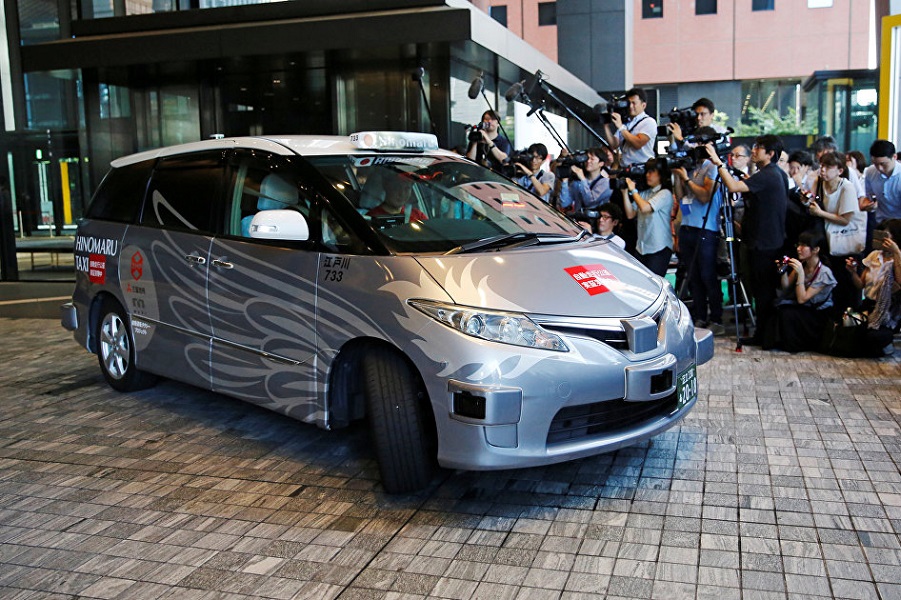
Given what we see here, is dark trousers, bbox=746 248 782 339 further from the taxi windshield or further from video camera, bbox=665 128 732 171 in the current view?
the taxi windshield

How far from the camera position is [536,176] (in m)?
9.23

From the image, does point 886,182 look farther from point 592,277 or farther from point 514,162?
point 592,277

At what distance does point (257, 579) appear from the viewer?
328cm

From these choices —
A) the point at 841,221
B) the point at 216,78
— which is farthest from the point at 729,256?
the point at 216,78

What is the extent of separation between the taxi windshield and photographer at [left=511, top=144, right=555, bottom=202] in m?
3.67

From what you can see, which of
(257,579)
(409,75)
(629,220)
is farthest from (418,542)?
(409,75)

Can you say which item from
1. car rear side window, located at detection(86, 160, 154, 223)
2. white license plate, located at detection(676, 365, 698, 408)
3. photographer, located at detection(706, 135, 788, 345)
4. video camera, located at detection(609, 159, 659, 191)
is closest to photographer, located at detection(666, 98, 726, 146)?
video camera, located at detection(609, 159, 659, 191)

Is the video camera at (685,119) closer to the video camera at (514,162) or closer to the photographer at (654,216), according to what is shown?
the photographer at (654,216)

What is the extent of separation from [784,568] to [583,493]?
41.0 inches

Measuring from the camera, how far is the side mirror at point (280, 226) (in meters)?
4.29

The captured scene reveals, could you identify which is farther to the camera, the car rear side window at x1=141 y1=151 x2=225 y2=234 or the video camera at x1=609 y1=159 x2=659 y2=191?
the video camera at x1=609 y1=159 x2=659 y2=191

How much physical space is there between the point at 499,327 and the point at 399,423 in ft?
2.03

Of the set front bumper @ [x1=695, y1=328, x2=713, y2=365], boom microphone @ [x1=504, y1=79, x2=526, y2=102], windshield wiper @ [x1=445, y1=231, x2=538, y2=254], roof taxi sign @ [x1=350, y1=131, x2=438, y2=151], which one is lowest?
front bumper @ [x1=695, y1=328, x2=713, y2=365]

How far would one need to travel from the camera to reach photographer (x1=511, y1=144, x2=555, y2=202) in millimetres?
8828
